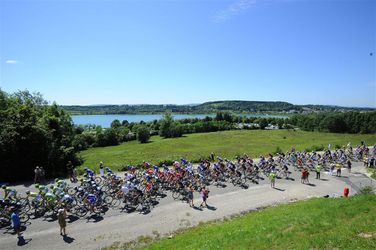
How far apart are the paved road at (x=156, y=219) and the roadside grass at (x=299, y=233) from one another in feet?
6.95

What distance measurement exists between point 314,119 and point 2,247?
118 metres

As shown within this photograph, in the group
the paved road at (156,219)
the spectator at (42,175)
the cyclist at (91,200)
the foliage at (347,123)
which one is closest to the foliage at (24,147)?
the spectator at (42,175)

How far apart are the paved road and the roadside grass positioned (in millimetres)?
2119

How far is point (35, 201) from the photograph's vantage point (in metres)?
17.3

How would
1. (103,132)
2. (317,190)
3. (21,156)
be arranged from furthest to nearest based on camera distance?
(103,132)
(21,156)
(317,190)

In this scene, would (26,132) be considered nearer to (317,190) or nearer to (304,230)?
(304,230)

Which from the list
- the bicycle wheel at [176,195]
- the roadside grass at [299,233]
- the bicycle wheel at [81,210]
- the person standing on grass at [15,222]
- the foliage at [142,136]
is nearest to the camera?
the roadside grass at [299,233]

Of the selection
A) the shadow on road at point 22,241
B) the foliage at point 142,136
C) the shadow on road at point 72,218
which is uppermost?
the shadow on road at point 72,218

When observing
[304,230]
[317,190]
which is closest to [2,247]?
[304,230]

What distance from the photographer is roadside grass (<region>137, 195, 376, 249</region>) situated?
9.55 metres

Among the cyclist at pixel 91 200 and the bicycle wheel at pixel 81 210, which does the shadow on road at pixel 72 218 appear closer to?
the bicycle wheel at pixel 81 210

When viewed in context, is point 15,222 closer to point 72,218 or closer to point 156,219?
point 72,218

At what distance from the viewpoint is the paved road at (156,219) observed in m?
14.3

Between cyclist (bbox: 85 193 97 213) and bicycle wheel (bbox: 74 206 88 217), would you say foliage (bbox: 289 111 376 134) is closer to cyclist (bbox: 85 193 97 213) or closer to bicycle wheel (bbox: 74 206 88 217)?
cyclist (bbox: 85 193 97 213)
